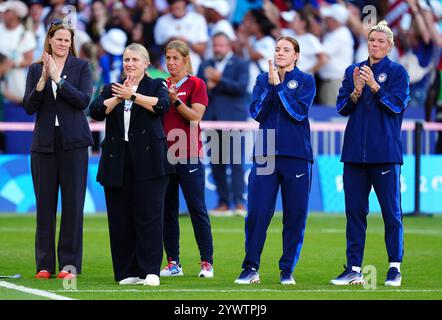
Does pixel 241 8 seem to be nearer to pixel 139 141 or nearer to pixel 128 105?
pixel 128 105

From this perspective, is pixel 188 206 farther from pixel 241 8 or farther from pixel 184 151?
pixel 241 8

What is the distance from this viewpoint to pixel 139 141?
1225cm

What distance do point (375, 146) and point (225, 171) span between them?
29.6ft

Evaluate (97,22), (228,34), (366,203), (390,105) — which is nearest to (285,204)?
(366,203)

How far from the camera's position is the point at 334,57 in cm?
2433

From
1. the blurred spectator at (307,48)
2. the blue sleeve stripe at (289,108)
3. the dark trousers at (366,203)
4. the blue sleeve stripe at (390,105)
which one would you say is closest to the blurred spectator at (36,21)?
the blurred spectator at (307,48)

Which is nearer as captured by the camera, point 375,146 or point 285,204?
point 375,146

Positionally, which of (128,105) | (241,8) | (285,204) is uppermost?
(241,8)

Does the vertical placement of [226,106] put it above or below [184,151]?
above

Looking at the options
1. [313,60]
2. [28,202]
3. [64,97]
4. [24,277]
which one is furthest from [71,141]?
[313,60]

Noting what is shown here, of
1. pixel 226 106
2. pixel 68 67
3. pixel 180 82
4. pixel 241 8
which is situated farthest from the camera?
pixel 241 8

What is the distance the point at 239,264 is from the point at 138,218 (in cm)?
280

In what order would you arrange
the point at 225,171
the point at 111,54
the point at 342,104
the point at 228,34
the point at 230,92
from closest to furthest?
1. the point at 342,104
2. the point at 225,171
3. the point at 230,92
4. the point at 111,54
5. the point at 228,34

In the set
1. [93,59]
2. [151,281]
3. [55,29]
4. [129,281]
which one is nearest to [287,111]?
[151,281]
